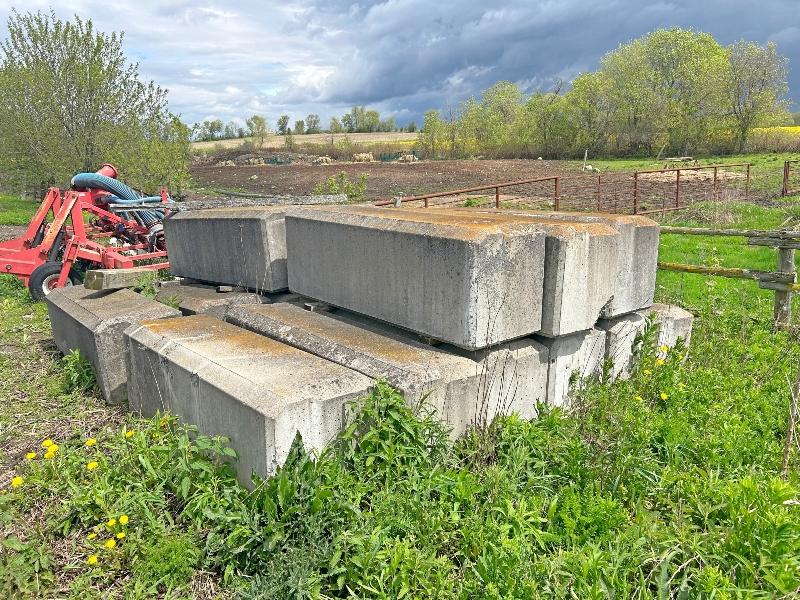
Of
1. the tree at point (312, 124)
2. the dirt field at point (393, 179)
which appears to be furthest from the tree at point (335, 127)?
the dirt field at point (393, 179)

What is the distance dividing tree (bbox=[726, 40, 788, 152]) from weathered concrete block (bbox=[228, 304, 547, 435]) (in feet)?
160

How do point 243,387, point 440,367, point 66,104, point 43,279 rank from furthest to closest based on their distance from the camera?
point 66,104
point 43,279
point 440,367
point 243,387

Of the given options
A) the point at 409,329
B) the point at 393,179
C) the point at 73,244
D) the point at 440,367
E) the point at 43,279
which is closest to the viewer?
the point at 440,367

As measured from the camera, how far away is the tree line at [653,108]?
45.9m

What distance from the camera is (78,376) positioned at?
5039mm

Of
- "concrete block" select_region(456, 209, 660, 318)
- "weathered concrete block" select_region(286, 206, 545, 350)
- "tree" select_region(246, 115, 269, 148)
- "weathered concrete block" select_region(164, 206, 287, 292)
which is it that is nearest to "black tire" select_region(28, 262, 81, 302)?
"weathered concrete block" select_region(164, 206, 287, 292)

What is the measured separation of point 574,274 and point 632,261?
902mm

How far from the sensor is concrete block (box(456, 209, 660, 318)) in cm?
456

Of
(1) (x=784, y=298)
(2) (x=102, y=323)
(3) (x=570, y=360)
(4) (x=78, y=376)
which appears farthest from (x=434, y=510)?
(1) (x=784, y=298)

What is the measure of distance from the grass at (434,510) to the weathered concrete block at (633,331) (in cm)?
51

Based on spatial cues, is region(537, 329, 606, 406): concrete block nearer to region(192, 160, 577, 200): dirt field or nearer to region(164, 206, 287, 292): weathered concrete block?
region(164, 206, 287, 292): weathered concrete block

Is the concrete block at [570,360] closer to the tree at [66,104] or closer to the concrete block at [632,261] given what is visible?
the concrete block at [632,261]

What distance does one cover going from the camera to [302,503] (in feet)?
9.68

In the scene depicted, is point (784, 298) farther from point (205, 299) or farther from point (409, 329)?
point (205, 299)
